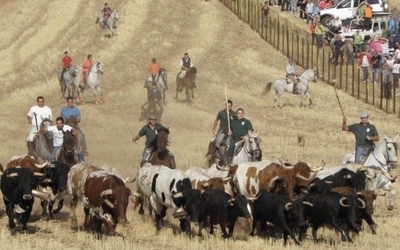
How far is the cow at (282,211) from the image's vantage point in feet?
68.7

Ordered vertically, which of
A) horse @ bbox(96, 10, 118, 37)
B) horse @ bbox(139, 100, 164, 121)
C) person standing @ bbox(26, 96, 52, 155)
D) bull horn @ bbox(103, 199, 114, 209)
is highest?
person standing @ bbox(26, 96, 52, 155)

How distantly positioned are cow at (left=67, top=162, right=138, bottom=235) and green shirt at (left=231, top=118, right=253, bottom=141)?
5.68 m

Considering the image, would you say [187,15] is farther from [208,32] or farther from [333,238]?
[333,238]

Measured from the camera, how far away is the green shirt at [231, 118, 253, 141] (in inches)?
1107

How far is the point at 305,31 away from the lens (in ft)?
182

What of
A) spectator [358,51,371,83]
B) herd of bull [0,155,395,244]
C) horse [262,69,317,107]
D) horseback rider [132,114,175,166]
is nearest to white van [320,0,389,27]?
spectator [358,51,371,83]

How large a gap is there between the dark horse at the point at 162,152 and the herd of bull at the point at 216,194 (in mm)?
716

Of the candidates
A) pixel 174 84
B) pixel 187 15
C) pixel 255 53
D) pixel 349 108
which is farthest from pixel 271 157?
pixel 187 15

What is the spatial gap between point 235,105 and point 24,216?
82.1 feet

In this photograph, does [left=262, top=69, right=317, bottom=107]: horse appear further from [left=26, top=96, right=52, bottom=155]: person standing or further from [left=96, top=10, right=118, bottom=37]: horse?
[left=26, top=96, right=52, bottom=155]: person standing

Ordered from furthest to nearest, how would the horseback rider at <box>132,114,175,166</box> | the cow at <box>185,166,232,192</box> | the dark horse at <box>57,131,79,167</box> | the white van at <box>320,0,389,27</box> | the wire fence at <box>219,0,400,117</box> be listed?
1. the white van at <box>320,0,389,27</box>
2. the wire fence at <box>219,0,400,117</box>
3. the horseback rider at <box>132,114,175,166</box>
4. the dark horse at <box>57,131,79,167</box>
5. the cow at <box>185,166,232,192</box>

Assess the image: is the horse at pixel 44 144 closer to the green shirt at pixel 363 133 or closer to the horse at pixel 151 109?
the green shirt at pixel 363 133

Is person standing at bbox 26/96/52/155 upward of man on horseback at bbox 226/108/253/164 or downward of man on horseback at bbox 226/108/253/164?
upward

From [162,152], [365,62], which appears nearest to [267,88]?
[365,62]
